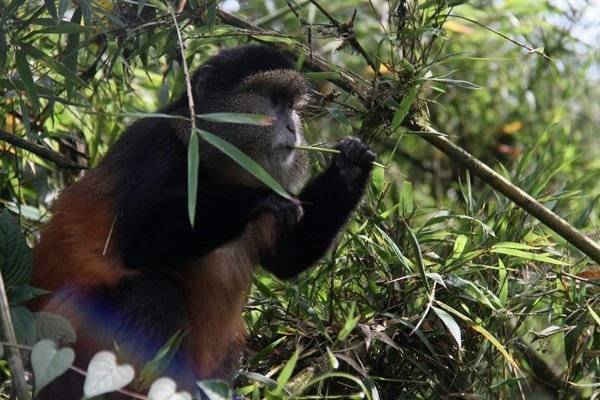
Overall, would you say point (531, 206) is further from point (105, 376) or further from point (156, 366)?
point (105, 376)

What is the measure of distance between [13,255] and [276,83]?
1398 millimetres

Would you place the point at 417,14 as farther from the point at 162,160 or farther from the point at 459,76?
the point at 459,76

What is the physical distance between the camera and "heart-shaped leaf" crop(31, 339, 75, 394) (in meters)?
2.65

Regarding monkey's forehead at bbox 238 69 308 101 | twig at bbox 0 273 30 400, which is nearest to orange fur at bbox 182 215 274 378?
monkey's forehead at bbox 238 69 308 101

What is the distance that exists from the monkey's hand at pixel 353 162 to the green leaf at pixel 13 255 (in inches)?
55.1

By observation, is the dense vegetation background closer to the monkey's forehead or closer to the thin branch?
the thin branch

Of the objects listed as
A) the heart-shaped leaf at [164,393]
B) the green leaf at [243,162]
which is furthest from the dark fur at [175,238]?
the heart-shaped leaf at [164,393]

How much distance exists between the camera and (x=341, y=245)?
474cm

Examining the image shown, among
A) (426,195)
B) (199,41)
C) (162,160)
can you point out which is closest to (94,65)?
(199,41)

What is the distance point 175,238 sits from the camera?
4039mm

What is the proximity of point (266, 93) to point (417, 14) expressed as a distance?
2.40 feet

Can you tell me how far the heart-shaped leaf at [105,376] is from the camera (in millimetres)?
2574

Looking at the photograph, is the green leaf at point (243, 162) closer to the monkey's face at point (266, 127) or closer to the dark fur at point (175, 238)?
A: the dark fur at point (175, 238)

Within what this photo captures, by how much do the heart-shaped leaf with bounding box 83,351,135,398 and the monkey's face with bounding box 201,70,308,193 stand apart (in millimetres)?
1939
